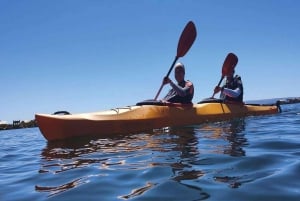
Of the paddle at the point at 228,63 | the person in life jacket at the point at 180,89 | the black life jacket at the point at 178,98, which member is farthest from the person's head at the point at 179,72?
the paddle at the point at 228,63

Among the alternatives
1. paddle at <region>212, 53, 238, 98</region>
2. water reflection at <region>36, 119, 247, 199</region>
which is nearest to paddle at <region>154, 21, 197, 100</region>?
paddle at <region>212, 53, 238, 98</region>

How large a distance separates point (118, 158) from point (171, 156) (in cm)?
73

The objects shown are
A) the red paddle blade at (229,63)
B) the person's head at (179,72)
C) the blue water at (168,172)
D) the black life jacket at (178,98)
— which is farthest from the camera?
the red paddle blade at (229,63)

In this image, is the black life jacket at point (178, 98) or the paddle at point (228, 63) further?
the paddle at point (228, 63)

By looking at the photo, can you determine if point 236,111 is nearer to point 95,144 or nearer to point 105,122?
A: point 105,122

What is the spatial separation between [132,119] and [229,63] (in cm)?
509

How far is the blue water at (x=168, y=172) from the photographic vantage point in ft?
9.44

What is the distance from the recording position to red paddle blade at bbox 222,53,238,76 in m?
11.7

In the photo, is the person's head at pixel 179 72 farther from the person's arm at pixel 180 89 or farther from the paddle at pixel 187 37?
the paddle at pixel 187 37

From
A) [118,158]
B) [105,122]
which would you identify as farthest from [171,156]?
[105,122]

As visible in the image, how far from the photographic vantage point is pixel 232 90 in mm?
10328

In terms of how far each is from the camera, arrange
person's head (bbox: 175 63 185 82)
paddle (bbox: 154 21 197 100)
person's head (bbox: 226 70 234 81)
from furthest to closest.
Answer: person's head (bbox: 226 70 234 81) → paddle (bbox: 154 21 197 100) → person's head (bbox: 175 63 185 82)

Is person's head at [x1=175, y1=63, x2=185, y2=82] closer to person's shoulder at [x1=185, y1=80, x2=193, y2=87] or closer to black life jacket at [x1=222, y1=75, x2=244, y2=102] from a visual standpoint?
person's shoulder at [x1=185, y1=80, x2=193, y2=87]

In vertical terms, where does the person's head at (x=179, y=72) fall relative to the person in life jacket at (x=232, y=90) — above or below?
A: above
